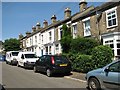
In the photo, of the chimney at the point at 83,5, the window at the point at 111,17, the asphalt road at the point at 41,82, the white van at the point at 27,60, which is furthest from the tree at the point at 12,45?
the asphalt road at the point at 41,82

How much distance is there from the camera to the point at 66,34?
3027cm

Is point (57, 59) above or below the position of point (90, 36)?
below

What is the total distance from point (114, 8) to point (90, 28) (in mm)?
4524

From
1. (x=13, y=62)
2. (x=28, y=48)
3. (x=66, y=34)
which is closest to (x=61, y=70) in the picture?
(x=66, y=34)

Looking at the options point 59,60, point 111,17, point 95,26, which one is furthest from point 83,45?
point 59,60

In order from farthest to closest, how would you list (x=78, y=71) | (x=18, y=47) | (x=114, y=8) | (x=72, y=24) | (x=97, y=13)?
(x=18, y=47)
(x=72, y=24)
(x=97, y=13)
(x=114, y=8)
(x=78, y=71)

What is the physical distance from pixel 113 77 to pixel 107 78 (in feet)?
1.16

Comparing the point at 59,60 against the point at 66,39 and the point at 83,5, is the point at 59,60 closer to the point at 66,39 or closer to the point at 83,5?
the point at 66,39

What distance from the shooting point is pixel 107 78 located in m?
9.50

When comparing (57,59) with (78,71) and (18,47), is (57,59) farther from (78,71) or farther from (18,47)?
(18,47)

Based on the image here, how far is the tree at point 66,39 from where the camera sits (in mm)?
29052

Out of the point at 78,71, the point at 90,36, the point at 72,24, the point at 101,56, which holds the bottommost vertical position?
the point at 78,71

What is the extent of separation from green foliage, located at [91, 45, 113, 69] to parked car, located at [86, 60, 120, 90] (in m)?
6.38

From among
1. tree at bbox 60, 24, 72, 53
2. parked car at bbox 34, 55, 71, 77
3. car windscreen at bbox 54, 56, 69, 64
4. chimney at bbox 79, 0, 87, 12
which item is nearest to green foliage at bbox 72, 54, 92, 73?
parked car at bbox 34, 55, 71, 77
